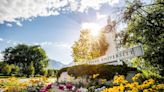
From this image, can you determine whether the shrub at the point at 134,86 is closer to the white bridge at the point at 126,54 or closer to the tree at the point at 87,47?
the white bridge at the point at 126,54

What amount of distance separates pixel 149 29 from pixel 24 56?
240 ft

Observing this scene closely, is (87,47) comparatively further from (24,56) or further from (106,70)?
(24,56)

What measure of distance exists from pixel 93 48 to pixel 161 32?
22.8 m

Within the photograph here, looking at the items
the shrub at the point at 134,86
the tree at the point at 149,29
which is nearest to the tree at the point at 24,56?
the tree at the point at 149,29

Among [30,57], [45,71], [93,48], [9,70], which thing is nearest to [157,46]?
[93,48]

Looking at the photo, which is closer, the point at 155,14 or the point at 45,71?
the point at 155,14

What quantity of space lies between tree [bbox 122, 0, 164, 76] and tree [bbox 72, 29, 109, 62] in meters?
20.2

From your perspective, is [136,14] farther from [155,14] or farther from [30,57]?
[30,57]

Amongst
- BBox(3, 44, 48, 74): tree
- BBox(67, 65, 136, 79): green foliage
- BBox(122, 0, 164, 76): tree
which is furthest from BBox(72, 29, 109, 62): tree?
BBox(3, 44, 48, 74): tree

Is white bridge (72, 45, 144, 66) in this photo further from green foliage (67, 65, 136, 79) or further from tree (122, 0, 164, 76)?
green foliage (67, 65, 136, 79)

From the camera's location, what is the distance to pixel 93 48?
31.6 metres

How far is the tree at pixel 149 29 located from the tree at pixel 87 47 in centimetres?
2023

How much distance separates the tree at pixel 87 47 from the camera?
3059 centimetres

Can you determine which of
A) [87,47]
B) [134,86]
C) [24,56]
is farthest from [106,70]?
[24,56]
